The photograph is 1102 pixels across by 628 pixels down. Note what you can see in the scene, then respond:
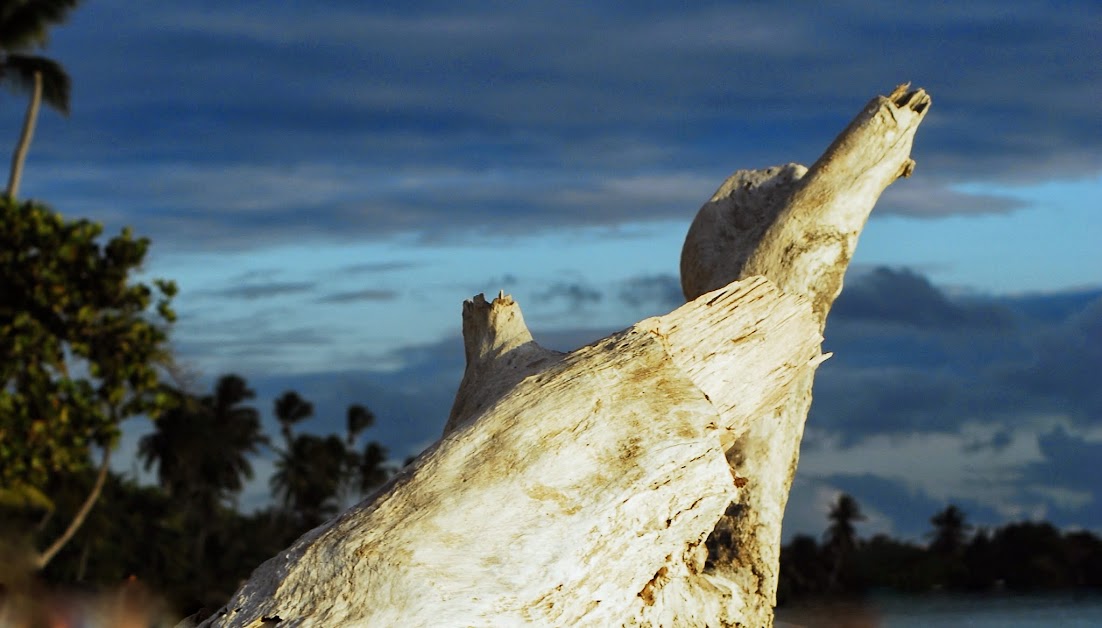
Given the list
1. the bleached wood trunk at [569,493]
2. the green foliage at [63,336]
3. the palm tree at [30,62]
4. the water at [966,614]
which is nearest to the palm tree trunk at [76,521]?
the green foliage at [63,336]

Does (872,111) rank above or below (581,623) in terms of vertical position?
above

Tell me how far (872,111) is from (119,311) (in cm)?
1781

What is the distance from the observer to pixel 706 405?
6.22m

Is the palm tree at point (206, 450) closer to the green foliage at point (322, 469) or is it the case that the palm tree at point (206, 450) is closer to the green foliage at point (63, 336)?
the green foliage at point (322, 469)

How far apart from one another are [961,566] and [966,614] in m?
13.2

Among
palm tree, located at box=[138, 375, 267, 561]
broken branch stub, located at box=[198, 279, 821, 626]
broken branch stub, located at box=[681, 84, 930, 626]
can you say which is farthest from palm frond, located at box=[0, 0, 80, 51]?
broken branch stub, located at box=[198, 279, 821, 626]

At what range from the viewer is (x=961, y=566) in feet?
95.5

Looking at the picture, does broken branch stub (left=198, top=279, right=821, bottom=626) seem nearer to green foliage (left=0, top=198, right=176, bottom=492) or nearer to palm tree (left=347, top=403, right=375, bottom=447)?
green foliage (left=0, top=198, right=176, bottom=492)

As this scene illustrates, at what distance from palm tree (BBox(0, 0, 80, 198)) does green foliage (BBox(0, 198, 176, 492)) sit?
295 inches

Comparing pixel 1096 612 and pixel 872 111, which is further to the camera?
pixel 1096 612

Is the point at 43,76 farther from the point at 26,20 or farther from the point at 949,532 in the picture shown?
the point at 949,532

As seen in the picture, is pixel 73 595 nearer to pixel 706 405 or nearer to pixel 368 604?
pixel 368 604

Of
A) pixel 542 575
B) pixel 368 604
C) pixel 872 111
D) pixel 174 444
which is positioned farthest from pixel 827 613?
pixel 174 444

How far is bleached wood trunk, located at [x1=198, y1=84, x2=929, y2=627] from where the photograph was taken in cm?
541
